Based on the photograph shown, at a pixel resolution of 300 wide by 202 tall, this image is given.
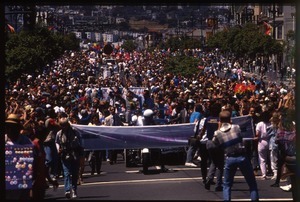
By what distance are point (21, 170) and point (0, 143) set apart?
240 cm

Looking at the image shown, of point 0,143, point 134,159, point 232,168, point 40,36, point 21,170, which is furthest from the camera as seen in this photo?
point 40,36

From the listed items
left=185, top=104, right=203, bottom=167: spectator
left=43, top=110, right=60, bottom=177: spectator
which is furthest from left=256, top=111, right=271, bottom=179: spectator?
left=43, top=110, right=60, bottom=177: spectator

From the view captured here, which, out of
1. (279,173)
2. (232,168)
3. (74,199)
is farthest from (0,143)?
(279,173)

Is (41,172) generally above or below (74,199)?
above

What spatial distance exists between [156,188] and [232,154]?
3.95m

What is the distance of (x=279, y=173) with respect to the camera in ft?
58.1

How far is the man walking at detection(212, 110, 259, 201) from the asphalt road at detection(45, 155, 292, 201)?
1.67m

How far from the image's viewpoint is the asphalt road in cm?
1630

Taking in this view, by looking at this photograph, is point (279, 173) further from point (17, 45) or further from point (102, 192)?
point (17, 45)

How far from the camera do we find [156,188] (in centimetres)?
1773

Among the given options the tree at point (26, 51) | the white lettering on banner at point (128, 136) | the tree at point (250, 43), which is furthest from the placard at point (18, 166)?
the tree at point (250, 43)

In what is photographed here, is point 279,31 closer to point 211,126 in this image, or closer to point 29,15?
point 29,15

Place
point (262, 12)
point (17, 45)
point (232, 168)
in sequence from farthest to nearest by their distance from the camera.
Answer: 1. point (262, 12)
2. point (17, 45)
3. point (232, 168)

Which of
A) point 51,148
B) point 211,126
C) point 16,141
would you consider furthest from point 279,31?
point 16,141
